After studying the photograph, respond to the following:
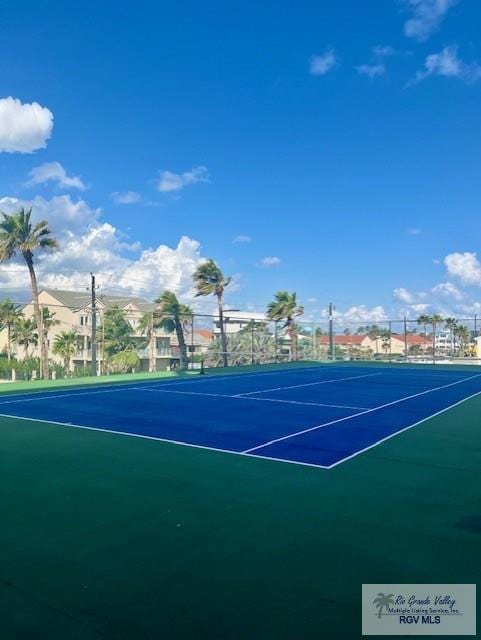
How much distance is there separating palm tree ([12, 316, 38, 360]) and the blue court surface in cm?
1779

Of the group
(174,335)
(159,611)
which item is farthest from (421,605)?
(174,335)

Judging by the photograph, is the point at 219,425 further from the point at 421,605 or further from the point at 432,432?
the point at 421,605

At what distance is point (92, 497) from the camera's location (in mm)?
4535

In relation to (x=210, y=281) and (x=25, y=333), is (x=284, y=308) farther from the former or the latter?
(x=25, y=333)

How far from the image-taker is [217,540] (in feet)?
11.9

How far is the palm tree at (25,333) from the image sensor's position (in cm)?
3089

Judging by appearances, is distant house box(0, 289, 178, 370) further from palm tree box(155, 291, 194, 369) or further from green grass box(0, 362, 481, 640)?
green grass box(0, 362, 481, 640)

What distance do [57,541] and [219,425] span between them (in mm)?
4853

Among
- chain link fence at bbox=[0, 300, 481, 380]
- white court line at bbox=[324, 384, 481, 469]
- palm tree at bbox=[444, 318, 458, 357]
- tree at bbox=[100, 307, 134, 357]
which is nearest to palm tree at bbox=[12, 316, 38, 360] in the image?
chain link fence at bbox=[0, 300, 481, 380]
